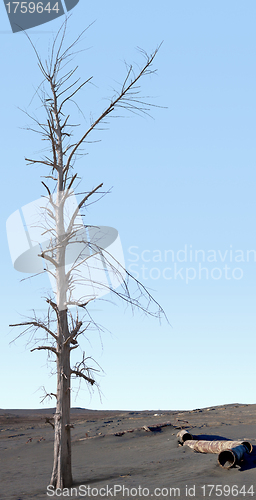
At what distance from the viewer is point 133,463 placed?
14289mm

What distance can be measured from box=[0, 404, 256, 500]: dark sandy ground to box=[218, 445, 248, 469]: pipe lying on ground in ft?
0.52

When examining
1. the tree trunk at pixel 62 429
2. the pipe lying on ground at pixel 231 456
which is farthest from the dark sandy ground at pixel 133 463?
the tree trunk at pixel 62 429

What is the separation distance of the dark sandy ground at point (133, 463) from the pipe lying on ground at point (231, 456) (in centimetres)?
16

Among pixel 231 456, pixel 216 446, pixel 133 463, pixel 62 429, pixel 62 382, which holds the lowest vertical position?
pixel 133 463

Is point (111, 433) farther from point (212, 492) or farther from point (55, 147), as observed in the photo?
point (55, 147)

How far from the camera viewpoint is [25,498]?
10.8 metres

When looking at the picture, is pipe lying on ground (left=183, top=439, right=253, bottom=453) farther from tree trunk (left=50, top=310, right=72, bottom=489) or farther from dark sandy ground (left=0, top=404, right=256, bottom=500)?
tree trunk (left=50, top=310, right=72, bottom=489)

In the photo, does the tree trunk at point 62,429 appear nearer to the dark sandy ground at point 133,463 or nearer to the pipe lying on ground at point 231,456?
the dark sandy ground at point 133,463

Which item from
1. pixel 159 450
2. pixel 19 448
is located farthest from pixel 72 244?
pixel 19 448

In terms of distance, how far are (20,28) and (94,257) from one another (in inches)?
256

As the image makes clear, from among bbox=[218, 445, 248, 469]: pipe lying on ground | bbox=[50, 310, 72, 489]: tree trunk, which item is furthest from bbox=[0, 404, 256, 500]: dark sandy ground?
bbox=[50, 310, 72, 489]: tree trunk

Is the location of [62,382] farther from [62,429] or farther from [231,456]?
[231,456]

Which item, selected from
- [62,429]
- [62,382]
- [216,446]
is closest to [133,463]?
[216,446]

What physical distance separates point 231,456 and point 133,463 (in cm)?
385
